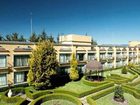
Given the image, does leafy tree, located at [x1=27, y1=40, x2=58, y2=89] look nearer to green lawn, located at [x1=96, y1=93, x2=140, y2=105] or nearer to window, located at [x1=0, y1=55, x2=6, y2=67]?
window, located at [x1=0, y1=55, x2=6, y2=67]

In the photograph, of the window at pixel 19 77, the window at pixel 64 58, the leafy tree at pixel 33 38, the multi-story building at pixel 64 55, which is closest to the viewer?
the multi-story building at pixel 64 55

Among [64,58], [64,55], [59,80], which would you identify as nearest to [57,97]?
[59,80]

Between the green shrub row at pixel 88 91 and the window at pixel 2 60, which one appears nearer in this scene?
the green shrub row at pixel 88 91

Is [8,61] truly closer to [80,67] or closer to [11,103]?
[11,103]

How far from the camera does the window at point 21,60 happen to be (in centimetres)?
3526

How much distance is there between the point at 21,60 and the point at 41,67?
238 inches

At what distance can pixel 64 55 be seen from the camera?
4566 centimetres

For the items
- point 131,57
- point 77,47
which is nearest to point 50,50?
point 77,47

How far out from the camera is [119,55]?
69.4 metres

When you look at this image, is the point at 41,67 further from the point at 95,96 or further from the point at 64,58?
the point at 64,58

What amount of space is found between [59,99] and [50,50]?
422 inches

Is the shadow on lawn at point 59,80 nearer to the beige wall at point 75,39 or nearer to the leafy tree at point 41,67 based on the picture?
the leafy tree at point 41,67

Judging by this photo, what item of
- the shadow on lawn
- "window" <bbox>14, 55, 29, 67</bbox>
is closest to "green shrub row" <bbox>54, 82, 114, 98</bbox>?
the shadow on lawn

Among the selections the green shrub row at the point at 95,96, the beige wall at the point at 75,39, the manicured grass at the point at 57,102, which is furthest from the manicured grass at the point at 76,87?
the beige wall at the point at 75,39
